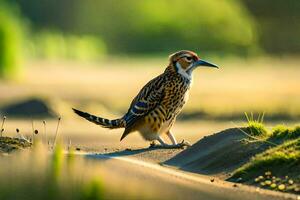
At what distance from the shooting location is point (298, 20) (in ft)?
205

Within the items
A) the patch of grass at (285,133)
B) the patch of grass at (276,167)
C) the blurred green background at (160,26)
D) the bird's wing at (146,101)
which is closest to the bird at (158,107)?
the bird's wing at (146,101)

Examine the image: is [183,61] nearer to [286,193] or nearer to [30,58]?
[286,193]

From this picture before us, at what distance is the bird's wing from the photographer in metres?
15.0

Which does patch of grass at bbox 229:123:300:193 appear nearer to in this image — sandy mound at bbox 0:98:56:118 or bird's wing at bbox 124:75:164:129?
bird's wing at bbox 124:75:164:129

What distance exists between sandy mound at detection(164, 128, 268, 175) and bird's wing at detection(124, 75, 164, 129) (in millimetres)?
965

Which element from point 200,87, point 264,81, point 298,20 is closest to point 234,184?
point 200,87

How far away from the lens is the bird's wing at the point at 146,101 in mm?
14961

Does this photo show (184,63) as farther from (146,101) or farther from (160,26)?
(160,26)

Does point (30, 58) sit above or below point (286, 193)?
above

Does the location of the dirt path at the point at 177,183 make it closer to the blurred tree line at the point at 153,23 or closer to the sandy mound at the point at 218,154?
the sandy mound at the point at 218,154

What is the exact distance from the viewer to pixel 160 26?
59.7 metres

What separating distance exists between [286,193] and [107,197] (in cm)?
170

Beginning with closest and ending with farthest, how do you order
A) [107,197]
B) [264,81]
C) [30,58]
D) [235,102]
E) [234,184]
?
[107,197], [234,184], [235,102], [264,81], [30,58]

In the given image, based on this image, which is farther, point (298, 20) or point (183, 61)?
point (298, 20)
